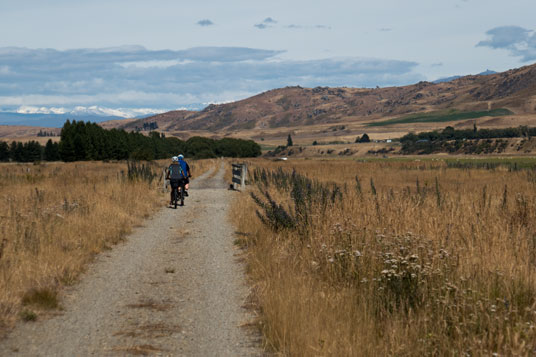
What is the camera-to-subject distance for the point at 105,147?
350 feet

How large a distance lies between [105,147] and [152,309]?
10406 cm

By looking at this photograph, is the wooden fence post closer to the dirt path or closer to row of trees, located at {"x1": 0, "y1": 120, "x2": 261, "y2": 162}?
the dirt path

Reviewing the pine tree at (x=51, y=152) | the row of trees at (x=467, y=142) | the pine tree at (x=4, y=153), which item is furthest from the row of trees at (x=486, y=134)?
the pine tree at (x=4, y=153)

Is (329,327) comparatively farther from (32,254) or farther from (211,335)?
(32,254)

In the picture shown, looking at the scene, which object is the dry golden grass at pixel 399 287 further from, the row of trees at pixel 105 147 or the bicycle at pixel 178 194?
the row of trees at pixel 105 147

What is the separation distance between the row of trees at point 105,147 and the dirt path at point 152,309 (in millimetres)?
70587

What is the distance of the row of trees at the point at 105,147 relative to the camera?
345ft

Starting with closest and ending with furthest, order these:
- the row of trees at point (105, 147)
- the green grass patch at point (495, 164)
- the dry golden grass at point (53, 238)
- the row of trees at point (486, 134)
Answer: the dry golden grass at point (53, 238) < the green grass patch at point (495, 164) < the row of trees at point (105, 147) < the row of trees at point (486, 134)

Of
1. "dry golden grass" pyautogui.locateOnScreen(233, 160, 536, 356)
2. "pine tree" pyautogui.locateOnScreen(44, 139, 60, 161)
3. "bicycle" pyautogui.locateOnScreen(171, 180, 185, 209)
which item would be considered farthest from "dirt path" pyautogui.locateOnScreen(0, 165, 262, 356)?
"pine tree" pyautogui.locateOnScreen(44, 139, 60, 161)

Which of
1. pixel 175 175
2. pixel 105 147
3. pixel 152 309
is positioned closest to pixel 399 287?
pixel 152 309

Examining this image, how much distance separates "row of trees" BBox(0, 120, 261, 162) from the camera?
10512 cm

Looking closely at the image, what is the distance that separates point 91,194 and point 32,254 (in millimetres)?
8665

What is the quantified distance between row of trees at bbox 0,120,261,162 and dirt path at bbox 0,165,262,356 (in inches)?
2779

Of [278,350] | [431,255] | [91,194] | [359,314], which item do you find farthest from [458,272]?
[91,194]
